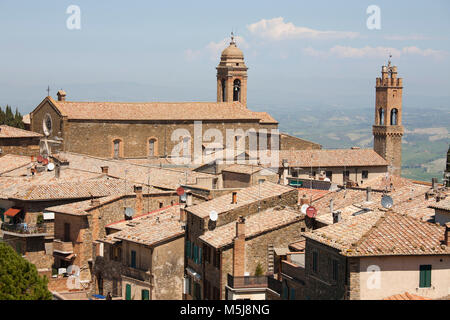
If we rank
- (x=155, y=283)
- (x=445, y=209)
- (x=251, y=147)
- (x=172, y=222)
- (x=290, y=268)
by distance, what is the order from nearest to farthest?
(x=290, y=268), (x=445, y=209), (x=155, y=283), (x=172, y=222), (x=251, y=147)

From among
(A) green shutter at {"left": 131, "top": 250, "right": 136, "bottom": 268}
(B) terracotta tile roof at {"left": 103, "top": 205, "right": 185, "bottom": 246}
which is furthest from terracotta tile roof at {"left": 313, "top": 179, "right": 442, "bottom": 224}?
(A) green shutter at {"left": 131, "top": 250, "right": 136, "bottom": 268}

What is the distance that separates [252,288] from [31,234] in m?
15.4

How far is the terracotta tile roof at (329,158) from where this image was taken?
198 ft

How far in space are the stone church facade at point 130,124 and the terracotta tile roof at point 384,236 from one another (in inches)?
1452

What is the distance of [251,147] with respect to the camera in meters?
64.8

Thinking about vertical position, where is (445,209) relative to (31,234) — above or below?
above

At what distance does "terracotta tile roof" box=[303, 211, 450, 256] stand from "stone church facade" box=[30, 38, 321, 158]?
36.9 metres

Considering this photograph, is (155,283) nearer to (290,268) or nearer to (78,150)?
(290,268)

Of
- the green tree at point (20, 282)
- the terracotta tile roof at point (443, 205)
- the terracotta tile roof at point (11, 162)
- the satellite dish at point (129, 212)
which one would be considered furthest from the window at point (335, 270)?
the terracotta tile roof at point (11, 162)

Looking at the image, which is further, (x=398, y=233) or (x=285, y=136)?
(x=285, y=136)

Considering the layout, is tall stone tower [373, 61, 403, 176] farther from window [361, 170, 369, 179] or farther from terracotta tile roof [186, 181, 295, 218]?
terracotta tile roof [186, 181, 295, 218]

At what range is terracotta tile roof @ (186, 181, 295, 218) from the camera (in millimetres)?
30938

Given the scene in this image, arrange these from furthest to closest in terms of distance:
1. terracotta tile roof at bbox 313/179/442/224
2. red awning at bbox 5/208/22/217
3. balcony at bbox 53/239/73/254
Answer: red awning at bbox 5/208/22/217
balcony at bbox 53/239/73/254
terracotta tile roof at bbox 313/179/442/224

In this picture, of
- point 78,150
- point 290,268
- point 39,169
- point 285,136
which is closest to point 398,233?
point 290,268
